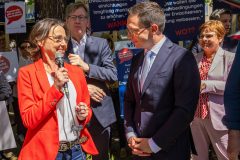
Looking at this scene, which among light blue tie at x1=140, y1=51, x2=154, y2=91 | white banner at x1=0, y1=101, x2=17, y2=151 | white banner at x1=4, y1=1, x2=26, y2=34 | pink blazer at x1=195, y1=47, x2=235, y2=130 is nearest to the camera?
light blue tie at x1=140, y1=51, x2=154, y2=91

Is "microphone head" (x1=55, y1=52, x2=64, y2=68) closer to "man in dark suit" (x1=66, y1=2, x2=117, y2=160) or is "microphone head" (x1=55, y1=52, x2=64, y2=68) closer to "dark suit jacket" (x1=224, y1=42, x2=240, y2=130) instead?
"man in dark suit" (x1=66, y1=2, x2=117, y2=160)

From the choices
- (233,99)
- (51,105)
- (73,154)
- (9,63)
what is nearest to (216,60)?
(233,99)

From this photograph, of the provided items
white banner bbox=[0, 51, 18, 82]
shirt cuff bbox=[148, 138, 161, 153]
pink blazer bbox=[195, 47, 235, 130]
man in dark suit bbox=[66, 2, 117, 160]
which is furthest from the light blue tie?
white banner bbox=[0, 51, 18, 82]

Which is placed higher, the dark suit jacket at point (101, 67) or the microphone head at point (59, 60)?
the microphone head at point (59, 60)

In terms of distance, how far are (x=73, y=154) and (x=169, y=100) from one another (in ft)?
2.68

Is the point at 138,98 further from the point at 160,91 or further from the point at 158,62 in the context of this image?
the point at 158,62

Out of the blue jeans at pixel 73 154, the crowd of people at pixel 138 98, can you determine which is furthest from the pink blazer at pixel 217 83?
the blue jeans at pixel 73 154

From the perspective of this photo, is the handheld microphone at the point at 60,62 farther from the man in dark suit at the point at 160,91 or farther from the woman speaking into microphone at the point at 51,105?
the man in dark suit at the point at 160,91

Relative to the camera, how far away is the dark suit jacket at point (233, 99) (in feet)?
8.80

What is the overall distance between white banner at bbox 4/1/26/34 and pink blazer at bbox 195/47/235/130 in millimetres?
3513

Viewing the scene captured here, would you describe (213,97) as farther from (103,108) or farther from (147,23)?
(147,23)

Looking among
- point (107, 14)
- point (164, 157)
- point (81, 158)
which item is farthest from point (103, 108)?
point (107, 14)

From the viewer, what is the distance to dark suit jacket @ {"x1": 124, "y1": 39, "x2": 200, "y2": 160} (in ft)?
9.53

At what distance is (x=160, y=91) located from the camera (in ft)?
9.66
